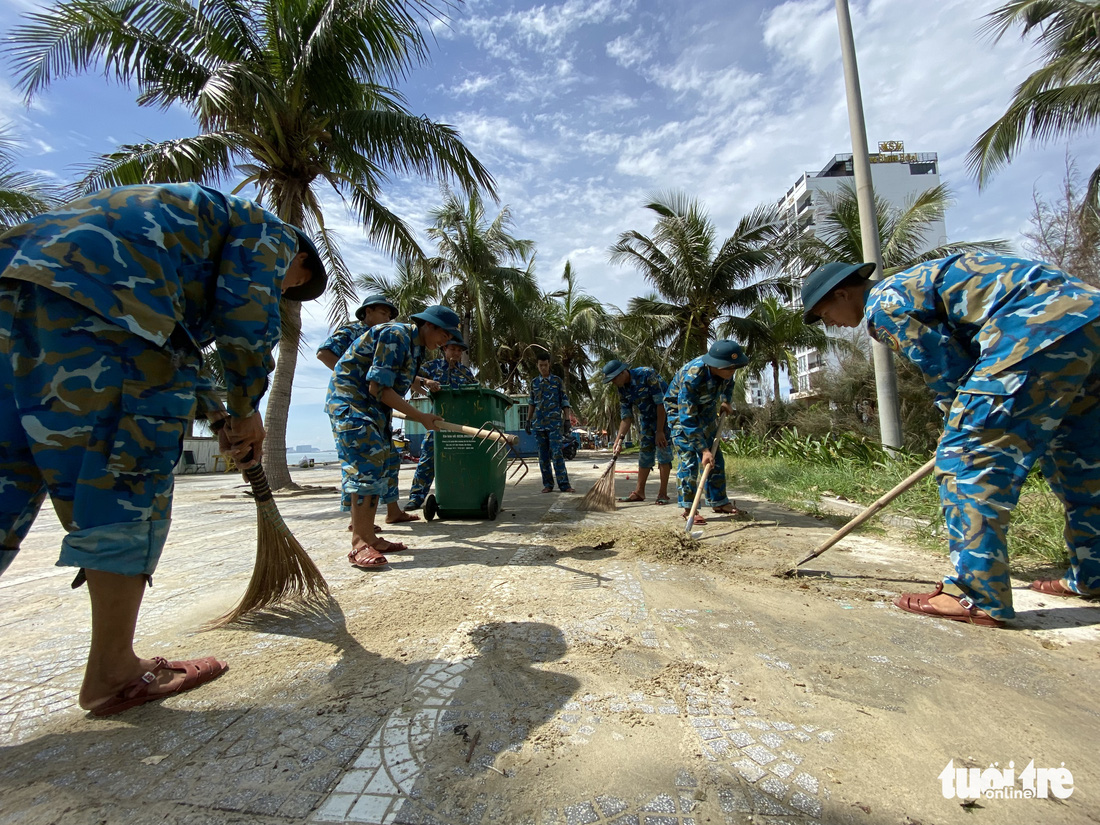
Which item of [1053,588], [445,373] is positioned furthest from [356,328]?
[1053,588]

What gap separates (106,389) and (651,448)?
19.2 ft

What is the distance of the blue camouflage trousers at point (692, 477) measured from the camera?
4.86 meters

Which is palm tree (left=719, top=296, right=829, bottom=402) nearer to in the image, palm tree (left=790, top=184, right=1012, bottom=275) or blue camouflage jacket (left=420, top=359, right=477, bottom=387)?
palm tree (left=790, top=184, right=1012, bottom=275)

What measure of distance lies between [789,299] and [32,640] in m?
18.4

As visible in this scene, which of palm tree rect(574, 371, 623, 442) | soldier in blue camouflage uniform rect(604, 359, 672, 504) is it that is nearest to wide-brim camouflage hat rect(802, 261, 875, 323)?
soldier in blue camouflage uniform rect(604, 359, 672, 504)

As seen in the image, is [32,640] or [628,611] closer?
[32,640]

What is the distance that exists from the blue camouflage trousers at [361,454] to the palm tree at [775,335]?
15.3 metres

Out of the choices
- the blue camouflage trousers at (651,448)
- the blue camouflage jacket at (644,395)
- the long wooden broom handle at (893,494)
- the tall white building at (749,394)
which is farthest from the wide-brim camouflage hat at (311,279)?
the tall white building at (749,394)

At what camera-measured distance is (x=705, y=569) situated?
304 centimetres

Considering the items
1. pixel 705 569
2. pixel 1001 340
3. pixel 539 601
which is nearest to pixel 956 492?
pixel 1001 340

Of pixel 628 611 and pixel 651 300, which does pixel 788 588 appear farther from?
pixel 651 300

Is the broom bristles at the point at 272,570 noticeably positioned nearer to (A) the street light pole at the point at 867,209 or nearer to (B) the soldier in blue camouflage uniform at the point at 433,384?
(B) the soldier in blue camouflage uniform at the point at 433,384

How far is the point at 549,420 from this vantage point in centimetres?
771

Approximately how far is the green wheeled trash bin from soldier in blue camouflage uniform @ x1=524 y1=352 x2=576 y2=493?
2753 mm
